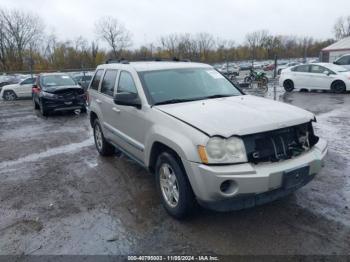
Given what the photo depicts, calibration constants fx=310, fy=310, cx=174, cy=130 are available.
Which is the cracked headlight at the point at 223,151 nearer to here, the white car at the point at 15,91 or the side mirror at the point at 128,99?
the side mirror at the point at 128,99

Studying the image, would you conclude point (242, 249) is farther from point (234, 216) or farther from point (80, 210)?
point (80, 210)

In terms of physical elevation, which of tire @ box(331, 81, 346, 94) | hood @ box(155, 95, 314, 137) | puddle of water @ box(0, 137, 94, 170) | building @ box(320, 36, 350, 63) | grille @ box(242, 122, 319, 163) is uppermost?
building @ box(320, 36, 350, 63)

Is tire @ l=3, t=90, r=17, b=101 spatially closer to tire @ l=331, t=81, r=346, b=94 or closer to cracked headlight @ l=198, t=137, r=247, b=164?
tire @ l=331, t=81, r=346, b=94

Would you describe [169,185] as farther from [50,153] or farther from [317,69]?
[317,69]

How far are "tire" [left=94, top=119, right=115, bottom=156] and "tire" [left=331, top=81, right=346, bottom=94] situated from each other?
500 inches

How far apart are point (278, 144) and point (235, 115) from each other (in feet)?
1.81

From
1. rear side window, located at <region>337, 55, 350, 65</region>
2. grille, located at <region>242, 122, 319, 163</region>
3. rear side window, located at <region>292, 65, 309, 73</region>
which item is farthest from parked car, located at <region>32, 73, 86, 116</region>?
Result: rear side window, located at <region>337, 55, 350, 65</region>

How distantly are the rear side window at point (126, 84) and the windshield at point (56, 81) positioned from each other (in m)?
8.97

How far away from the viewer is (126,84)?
4.75 m

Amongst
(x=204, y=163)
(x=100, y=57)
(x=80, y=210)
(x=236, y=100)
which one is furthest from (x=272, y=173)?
(x=100, y=57)

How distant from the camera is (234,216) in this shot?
→ 3.69 meters

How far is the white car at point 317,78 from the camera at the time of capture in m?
14.8

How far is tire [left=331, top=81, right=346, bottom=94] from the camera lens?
14.7 metres

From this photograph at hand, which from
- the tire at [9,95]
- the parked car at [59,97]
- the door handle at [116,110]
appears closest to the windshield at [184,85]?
the door handle at [116,110]
